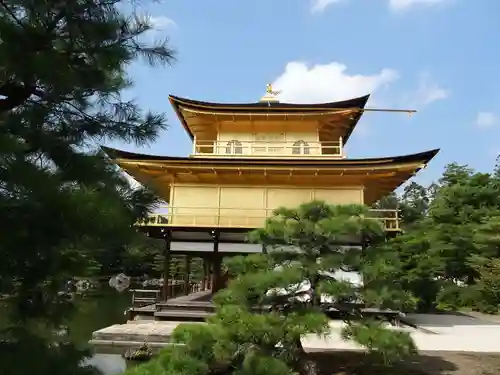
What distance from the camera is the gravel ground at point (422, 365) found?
21.9 feet

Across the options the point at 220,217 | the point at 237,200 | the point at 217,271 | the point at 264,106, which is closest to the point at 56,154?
the point at 220,217

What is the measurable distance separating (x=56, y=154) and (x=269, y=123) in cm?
1262

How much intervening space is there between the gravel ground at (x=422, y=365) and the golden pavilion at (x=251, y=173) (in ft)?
14.6

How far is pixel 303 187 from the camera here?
13086 millimetres

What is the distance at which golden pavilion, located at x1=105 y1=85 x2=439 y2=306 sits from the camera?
40.1 ft

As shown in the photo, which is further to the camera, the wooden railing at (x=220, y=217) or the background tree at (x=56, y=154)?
the wooden railing at (x=220, y=217)

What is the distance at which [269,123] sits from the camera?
14766mm

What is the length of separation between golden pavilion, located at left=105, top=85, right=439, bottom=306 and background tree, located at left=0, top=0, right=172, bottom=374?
860 cm

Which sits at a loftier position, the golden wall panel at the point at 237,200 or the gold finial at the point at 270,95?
the gold finial at the point at 270,95

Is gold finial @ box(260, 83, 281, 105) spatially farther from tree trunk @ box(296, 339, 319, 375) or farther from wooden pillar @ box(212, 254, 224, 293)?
tree trunk @ box(296, 339, 319, 375)

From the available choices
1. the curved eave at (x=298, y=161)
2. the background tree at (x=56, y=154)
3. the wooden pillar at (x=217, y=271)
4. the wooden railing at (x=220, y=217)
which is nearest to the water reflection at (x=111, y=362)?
the wooden railing at (x=220, y=217)

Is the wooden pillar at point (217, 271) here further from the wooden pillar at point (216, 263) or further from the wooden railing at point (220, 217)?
the wooden railing at point (220, 217)

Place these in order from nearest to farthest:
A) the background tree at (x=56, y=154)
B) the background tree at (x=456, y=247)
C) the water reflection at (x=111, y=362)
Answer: the background tree at (x=56, y=154) < the water reflection at (x=111, y=362) < the background tree at (x=456, y=247)

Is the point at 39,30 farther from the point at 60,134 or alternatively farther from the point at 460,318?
the point at 460,318
